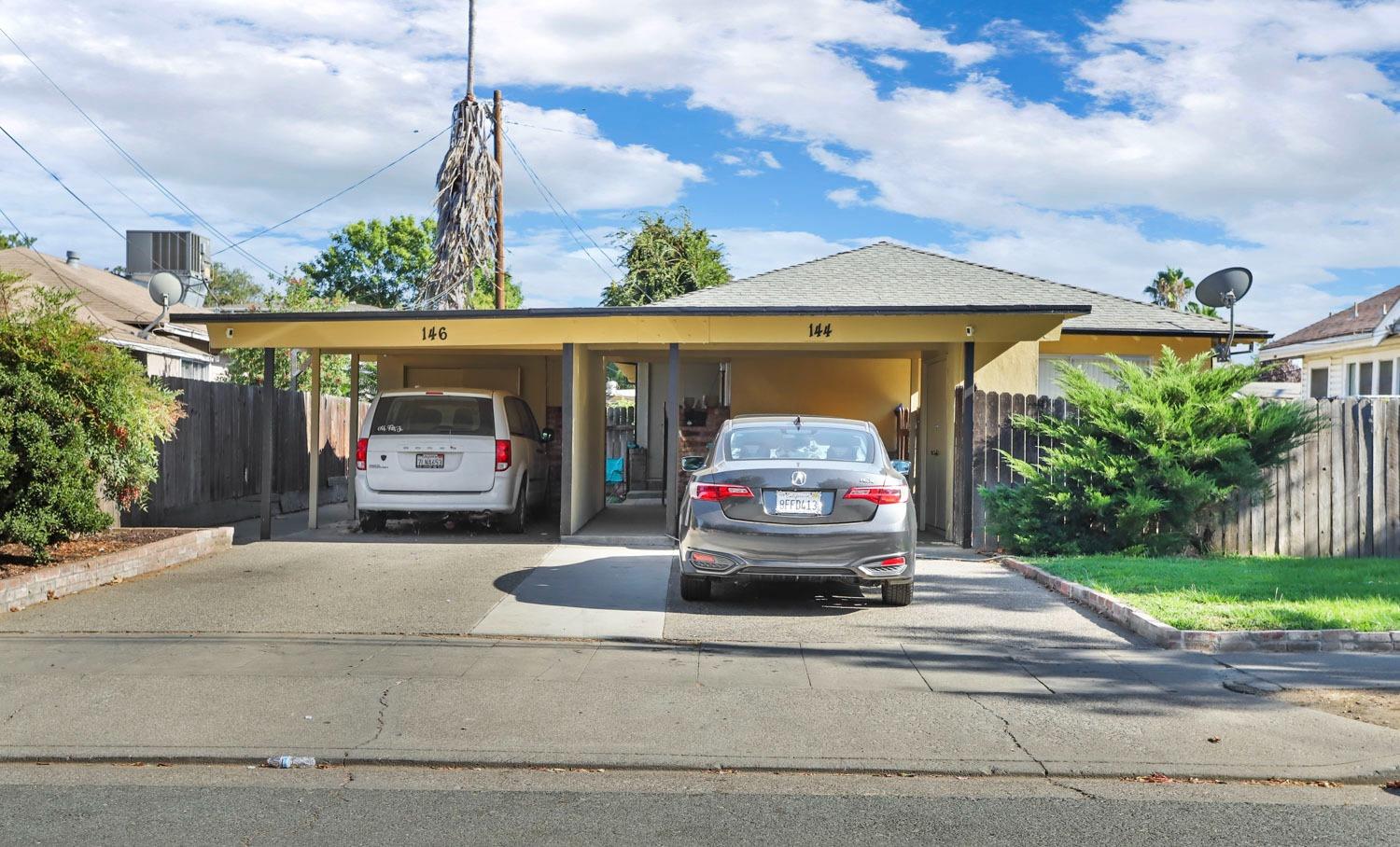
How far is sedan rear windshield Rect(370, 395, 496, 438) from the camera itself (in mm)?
13789

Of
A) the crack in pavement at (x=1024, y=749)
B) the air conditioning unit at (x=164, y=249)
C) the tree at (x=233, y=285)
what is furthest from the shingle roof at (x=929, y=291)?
the tree at (x=233, y=285)

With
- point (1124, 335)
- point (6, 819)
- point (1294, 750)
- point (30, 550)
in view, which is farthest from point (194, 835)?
point (1124, 335)

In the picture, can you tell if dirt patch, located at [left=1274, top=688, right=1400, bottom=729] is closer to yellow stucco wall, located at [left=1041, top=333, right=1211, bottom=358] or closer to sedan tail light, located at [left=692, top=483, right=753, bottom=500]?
sedan tail light, located at [left=692, top=483, right=753, bottom=500]

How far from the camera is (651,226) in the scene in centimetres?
3775

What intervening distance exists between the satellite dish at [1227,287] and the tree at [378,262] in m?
40.2

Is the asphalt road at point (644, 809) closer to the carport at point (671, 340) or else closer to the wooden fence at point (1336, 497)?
the wooden fence at point (1336, 497)

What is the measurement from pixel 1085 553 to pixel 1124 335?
676 cm

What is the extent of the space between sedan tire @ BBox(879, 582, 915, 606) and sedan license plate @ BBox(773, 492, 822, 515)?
955 millimetres

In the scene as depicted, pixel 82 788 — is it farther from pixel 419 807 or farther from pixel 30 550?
pixel 30 550

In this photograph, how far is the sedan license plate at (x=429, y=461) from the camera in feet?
44.8

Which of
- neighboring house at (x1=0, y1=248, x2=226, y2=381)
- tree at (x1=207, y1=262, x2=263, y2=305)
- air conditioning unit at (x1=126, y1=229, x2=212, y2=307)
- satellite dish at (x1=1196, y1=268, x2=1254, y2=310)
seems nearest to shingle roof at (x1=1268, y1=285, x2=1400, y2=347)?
satellite dish at (x1=1196, y1=268, x2=1254, y2=310)

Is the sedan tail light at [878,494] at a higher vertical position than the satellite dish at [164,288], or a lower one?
lower

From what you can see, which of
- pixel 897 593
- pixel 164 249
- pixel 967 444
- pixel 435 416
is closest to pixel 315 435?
pixel 435 416

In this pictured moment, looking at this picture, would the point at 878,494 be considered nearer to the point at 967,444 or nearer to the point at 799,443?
the point at 799,443
